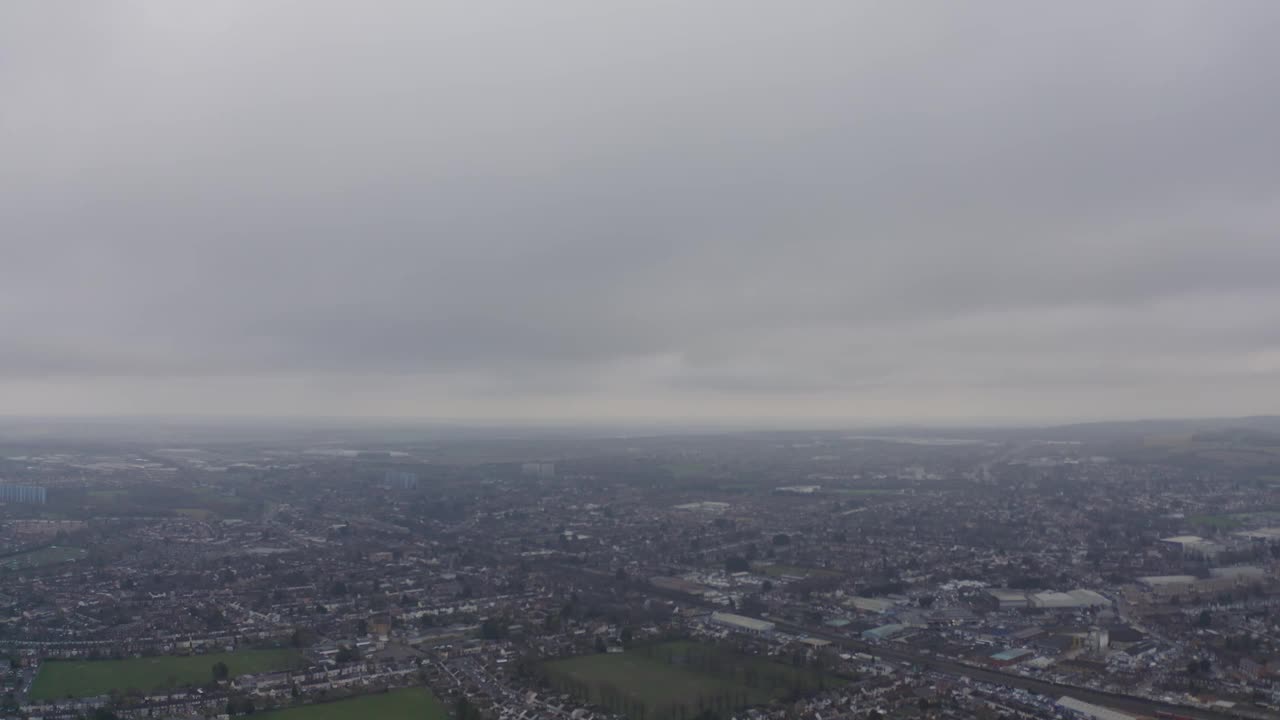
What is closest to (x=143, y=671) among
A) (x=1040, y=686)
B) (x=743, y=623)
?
(x=743, y=623)

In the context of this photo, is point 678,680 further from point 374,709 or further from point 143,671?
point 143,671

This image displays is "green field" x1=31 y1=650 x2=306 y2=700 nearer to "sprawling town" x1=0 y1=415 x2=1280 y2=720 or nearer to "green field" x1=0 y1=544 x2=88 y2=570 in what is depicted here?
"sprawling town" x1=0 y1=415 x2=1280 y2=720

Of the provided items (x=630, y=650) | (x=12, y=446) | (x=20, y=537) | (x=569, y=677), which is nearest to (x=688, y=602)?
(x=630, y=650)

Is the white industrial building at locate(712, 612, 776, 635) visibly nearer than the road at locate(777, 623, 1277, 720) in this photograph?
No

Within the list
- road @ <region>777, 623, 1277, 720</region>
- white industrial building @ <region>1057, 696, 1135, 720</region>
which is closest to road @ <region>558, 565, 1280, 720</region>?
road @ <region>777, 623, 1277, 720</region>

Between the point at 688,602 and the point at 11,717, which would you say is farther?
the point at 688,602

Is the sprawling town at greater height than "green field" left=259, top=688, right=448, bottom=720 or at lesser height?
greater

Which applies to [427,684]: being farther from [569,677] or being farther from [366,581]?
[366,581]
